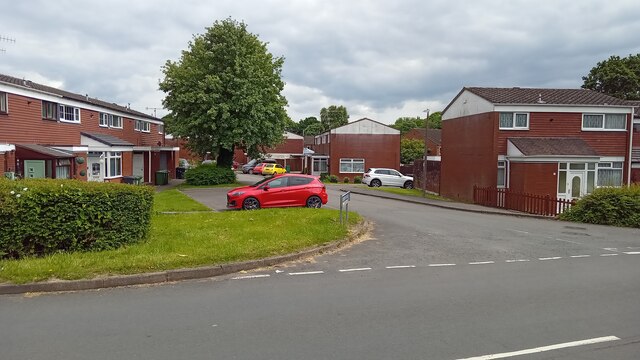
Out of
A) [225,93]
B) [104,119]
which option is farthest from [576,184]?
[104,119]

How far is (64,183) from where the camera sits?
338 inches

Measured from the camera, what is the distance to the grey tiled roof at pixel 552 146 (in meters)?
24.8

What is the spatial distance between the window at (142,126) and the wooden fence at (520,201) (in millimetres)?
26809

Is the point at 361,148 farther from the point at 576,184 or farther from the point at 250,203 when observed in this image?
the point at 250,203

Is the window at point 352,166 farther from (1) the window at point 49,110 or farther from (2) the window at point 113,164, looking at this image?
(1) the window at point 49,110

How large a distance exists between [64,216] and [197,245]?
242 cm

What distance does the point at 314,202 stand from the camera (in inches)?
723

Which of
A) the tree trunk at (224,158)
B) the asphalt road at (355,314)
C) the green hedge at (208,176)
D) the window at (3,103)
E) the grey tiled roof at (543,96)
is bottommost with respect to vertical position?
the asphalt road at (355,314)

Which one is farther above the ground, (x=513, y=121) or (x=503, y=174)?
(x=513, y=121)

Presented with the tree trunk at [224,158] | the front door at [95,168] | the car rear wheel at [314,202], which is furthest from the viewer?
the tree trunk at [224,158]

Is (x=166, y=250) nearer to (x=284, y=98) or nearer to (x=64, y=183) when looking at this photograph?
(x=64, y=183)

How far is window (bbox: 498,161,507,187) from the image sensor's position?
85.6 feet

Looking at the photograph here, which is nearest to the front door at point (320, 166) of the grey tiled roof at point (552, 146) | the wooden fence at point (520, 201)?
the wooden fence at point (520, 201)

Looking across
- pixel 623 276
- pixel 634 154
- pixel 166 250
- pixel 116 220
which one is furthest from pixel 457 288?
pixel 634 154
